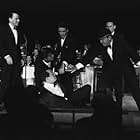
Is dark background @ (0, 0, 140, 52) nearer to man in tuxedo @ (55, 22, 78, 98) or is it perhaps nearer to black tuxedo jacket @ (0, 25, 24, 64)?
man in tuxedo @ (55, 22, 78, 98)

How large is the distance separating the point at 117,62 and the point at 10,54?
1.57 meters

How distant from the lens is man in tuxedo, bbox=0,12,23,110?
5.39 m

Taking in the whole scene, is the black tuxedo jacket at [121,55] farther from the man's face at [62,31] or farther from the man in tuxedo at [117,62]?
the man's face at [62,31]

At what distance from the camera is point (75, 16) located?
37.3ft

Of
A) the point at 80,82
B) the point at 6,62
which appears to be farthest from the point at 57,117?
the point at 80,82

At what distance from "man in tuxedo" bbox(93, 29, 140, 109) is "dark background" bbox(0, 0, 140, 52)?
5.02 metres

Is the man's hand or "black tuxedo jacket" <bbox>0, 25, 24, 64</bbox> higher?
"black tuxedo jacket" <bbox>0, 25, 24, 64</bbox>

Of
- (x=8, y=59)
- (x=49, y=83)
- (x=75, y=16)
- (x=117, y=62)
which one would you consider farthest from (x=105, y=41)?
(x=75, y=16)

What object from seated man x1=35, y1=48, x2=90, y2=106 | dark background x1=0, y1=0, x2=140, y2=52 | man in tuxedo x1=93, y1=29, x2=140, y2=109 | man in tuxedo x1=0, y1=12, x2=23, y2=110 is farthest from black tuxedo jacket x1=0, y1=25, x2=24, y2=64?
dark background x1=0, y1=0, x2=140, y2=52

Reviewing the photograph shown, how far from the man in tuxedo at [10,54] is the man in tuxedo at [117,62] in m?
1.26

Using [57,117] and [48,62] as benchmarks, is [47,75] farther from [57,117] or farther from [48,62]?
[57,117]

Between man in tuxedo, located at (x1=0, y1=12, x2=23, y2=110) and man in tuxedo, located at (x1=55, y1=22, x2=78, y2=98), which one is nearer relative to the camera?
man in tuxedo, located at (x1=0, y1=12, x2=23, y2=110)

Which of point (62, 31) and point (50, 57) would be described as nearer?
point (50, 57)

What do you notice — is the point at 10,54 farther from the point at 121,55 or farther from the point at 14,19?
the point at 121,55
